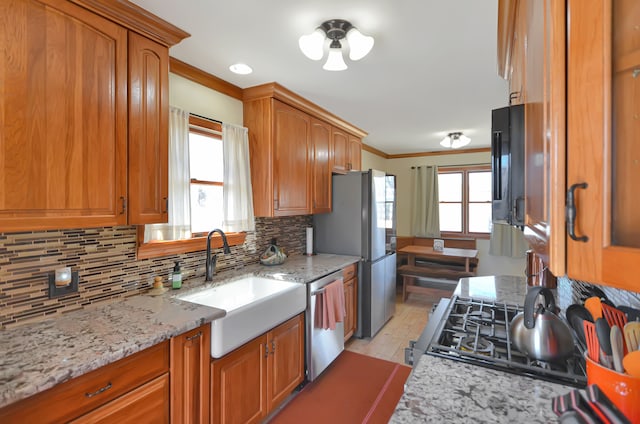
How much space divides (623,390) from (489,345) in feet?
1.91

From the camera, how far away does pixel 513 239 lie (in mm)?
4746

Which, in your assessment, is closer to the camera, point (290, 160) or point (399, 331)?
point (290, 160)

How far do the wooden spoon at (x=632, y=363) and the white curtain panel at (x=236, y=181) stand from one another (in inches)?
89.4

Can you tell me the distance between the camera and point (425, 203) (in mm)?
5391

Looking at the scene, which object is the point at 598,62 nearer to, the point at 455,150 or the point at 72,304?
the point at 72,304

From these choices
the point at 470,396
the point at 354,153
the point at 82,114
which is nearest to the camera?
the point at 470,396

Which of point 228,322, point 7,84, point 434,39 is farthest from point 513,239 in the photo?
point 7,84

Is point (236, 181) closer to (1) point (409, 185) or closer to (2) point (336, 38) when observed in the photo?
(2) point (336, 38)

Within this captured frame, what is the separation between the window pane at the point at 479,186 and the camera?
16.6 ft

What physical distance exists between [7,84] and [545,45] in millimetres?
1704

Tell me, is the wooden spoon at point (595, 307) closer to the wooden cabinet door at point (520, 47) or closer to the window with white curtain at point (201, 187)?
the wooden cabinet door at point (520, 47)

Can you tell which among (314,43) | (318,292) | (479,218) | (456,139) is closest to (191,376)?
(318,292)

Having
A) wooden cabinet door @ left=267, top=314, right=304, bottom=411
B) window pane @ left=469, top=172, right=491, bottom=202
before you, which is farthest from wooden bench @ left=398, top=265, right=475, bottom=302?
wooden cabinet door @ left=267, top=314, right=304, bottom=411

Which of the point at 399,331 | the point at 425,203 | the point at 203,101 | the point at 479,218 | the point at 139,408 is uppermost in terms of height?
the point at 203,101
